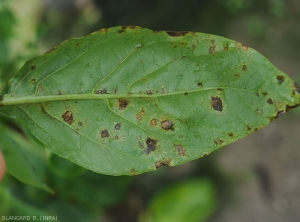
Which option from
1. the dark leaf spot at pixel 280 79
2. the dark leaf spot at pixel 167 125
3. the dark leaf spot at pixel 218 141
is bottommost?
the dark leaf spot at pixel 218 141

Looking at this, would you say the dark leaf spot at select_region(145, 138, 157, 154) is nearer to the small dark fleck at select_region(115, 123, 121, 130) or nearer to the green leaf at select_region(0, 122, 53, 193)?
the small dark fleck at select_region(115, 123, 121, 130)

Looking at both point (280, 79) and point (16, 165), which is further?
point (16, 165)

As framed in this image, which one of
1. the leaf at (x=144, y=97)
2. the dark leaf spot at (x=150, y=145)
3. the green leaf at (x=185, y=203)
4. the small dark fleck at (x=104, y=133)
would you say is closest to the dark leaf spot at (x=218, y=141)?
the leaf at (x=144, y=97)

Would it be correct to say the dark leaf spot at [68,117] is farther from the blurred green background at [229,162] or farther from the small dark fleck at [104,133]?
the blurred green background at [229,162]

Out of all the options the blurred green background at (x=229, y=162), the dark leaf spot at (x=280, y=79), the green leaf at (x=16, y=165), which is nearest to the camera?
the dark leaf spot at (x=280, y=79)

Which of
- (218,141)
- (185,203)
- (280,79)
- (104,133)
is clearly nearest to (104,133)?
(104,133)

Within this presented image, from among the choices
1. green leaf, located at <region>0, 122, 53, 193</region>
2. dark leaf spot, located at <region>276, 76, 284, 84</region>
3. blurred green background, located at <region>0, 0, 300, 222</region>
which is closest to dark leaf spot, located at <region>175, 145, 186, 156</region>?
dark leaf spot, located at <region>276, 76, 284, 84</region>

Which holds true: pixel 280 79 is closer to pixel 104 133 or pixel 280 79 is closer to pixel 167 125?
pixel 167 125
